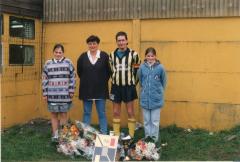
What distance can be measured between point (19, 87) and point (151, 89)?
2.86m

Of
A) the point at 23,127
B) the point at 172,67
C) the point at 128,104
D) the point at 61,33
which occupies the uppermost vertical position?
the point at 61,33

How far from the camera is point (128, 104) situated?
772cm

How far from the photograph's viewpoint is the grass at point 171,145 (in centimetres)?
701

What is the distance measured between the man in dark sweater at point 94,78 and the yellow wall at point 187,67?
1.18 meters

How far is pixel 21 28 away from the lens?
9.05 metres

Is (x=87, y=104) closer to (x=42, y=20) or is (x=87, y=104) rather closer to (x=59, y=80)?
(x=59, y=80)

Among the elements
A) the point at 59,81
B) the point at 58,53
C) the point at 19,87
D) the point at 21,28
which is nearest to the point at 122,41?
the point at 58,53

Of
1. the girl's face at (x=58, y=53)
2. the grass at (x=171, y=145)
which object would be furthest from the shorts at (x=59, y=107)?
the girl's face at (x=58, y=53)

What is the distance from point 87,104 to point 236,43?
268 centimetres

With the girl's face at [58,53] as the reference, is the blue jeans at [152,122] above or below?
below

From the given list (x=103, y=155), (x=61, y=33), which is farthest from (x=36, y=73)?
(x=103, y=155)

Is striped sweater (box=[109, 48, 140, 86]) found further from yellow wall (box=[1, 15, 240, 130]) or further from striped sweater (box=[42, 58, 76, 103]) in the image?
yellow wall (box=[1, 15, 240, 130])

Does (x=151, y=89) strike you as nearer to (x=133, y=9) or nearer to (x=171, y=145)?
(x=171, y=145)

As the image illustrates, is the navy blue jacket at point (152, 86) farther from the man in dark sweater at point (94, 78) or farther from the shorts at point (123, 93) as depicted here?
the man in dark sweater at point (94, 78)
